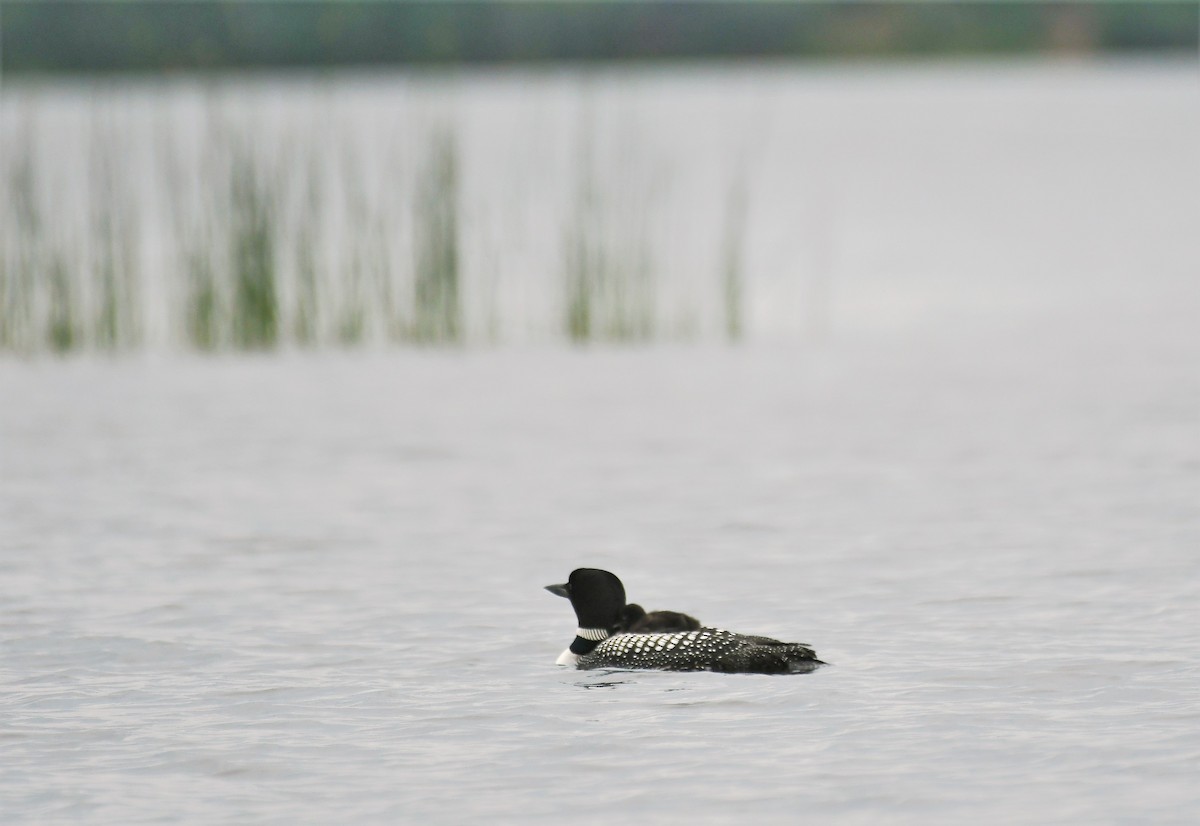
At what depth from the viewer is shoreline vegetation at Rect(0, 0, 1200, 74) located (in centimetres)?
2481

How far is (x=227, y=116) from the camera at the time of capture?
37.2 feet

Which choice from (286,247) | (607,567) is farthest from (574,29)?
(607,567)

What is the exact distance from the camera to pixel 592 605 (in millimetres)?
5414

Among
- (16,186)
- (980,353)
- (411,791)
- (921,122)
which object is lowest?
(411,791)

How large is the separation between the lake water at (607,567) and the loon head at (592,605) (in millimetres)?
112

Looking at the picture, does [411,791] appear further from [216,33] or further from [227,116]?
[216,33]

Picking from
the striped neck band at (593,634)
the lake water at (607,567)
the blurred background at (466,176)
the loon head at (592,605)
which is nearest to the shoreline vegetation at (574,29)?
the blurred background at (466,176)

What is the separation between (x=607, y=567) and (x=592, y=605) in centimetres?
138

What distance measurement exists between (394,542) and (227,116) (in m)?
4.84

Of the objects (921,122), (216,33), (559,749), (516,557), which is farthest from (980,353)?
(921,122)

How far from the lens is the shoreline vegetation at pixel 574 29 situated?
24.8 meters

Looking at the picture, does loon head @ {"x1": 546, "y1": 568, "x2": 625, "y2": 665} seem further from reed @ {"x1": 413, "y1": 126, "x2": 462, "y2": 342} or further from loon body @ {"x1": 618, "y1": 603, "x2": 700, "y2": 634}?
reed @ {"x1": 413, "y1": 126, "x2": 462, "y2": 342}

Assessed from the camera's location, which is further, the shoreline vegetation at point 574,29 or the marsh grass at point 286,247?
the shoreline vegetation at point 574,29

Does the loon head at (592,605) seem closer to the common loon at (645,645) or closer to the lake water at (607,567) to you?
the common loon at (645,645)
